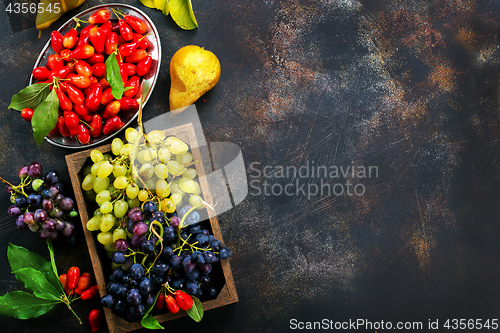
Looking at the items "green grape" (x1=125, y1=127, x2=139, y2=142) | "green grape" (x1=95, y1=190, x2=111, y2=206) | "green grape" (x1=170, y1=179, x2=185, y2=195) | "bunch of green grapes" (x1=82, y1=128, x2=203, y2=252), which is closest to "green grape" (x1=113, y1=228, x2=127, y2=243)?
"bunch of green grapes" (x1=82, y1=128, x2=203, y2=252)

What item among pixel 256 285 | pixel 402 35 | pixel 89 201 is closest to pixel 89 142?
pixel 89 201

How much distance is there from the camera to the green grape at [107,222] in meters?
1.02

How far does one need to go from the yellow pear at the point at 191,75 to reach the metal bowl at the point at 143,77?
0.08 metres

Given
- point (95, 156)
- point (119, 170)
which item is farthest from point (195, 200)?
point (95, 156)

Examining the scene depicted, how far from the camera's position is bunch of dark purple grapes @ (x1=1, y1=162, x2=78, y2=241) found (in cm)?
109

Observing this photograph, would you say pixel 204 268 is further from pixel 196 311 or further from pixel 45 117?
pixel 45 117

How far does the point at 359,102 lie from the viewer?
136cm

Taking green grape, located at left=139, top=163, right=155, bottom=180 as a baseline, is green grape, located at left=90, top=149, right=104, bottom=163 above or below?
above

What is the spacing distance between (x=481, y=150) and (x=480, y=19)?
60 cm

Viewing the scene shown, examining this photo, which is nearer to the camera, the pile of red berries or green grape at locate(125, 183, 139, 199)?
green grape at locate(125, 183, 139, 199)

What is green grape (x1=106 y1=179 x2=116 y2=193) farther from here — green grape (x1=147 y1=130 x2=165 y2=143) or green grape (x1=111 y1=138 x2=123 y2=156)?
green grape (x1=147 y1=130 x2=165 y2=143)

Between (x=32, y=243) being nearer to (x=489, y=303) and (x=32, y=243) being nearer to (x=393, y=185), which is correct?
(x=393, y=185)

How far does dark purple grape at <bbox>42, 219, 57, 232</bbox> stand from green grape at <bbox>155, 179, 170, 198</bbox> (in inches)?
16.4

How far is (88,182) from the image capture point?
106 centimetres
